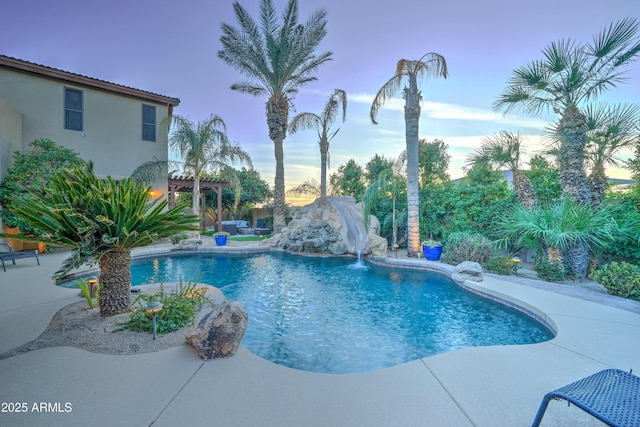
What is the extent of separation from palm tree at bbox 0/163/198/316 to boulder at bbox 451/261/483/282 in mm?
6547

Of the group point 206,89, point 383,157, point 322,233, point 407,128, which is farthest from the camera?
point 383,157

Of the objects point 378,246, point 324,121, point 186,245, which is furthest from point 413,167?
point 186,245

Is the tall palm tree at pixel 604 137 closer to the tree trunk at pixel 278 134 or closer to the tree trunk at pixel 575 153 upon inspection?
the tree trunk at pixel 575 153

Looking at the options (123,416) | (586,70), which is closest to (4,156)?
(123,416)

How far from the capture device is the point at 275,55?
13.2 m

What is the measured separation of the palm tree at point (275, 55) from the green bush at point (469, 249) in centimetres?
854

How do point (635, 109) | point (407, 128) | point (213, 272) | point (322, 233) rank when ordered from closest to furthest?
point (635, 109) < point (213, 272) < point (407, 128) < point (322, 233)

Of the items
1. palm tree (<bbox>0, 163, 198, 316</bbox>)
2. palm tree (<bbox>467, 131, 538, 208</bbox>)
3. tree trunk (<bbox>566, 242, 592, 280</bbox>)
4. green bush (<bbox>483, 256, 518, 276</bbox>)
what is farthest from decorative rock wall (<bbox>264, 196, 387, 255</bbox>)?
palm tree (<bbox>0, 163, 198, 316</bbox>)

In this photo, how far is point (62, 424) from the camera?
2.02 metres

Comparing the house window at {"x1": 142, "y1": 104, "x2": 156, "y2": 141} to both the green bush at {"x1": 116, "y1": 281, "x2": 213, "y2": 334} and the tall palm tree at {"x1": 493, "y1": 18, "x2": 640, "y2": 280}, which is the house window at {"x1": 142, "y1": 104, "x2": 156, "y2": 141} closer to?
the green bush at {"x1": 116, "y1": 281, "x2": 213, "y2": 334}

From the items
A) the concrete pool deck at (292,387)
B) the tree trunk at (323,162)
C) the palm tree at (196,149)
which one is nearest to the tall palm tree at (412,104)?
the tree trunk at (323,162)

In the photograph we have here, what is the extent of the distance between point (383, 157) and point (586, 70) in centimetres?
1016

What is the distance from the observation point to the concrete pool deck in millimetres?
2105

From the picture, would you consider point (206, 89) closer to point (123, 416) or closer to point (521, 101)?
point (521, 101)
